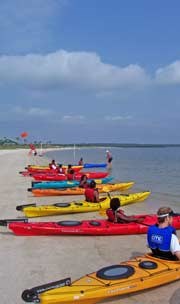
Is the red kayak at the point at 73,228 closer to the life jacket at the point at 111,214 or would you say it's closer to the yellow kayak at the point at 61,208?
the life jacket at the point at 111,214

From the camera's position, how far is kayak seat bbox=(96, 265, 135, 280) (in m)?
5.98

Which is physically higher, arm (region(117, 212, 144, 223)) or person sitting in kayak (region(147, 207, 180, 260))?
person sitting in kayak (region(147, 207, 180, 260))

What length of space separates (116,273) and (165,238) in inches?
40.6

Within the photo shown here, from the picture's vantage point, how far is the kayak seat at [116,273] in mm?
5977

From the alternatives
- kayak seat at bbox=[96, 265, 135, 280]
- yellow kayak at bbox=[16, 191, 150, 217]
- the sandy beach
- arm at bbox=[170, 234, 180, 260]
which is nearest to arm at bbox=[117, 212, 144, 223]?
the sandy beach

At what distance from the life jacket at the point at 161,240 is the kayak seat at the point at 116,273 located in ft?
2.11

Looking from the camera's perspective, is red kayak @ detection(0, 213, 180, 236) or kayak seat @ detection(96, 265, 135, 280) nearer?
kayak seat @ detection(96, 265, 135, 280)

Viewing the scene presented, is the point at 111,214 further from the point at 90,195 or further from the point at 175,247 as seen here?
the point at 175,247

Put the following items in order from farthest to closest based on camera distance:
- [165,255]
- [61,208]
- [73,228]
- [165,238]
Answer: [61,208], [73,228], [165,255], [165,238]

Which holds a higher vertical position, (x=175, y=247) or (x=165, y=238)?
(x=165, y=238)

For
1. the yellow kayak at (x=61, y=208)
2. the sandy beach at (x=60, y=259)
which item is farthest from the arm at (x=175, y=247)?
the yellow kayak at (x=61, y=208)

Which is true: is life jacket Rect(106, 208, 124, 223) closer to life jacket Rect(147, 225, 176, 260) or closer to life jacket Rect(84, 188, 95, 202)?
life jacket Rect(84, 188, 95, 202)

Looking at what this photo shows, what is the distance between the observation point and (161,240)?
6.48 meters

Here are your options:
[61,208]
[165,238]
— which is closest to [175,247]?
[165,238]
